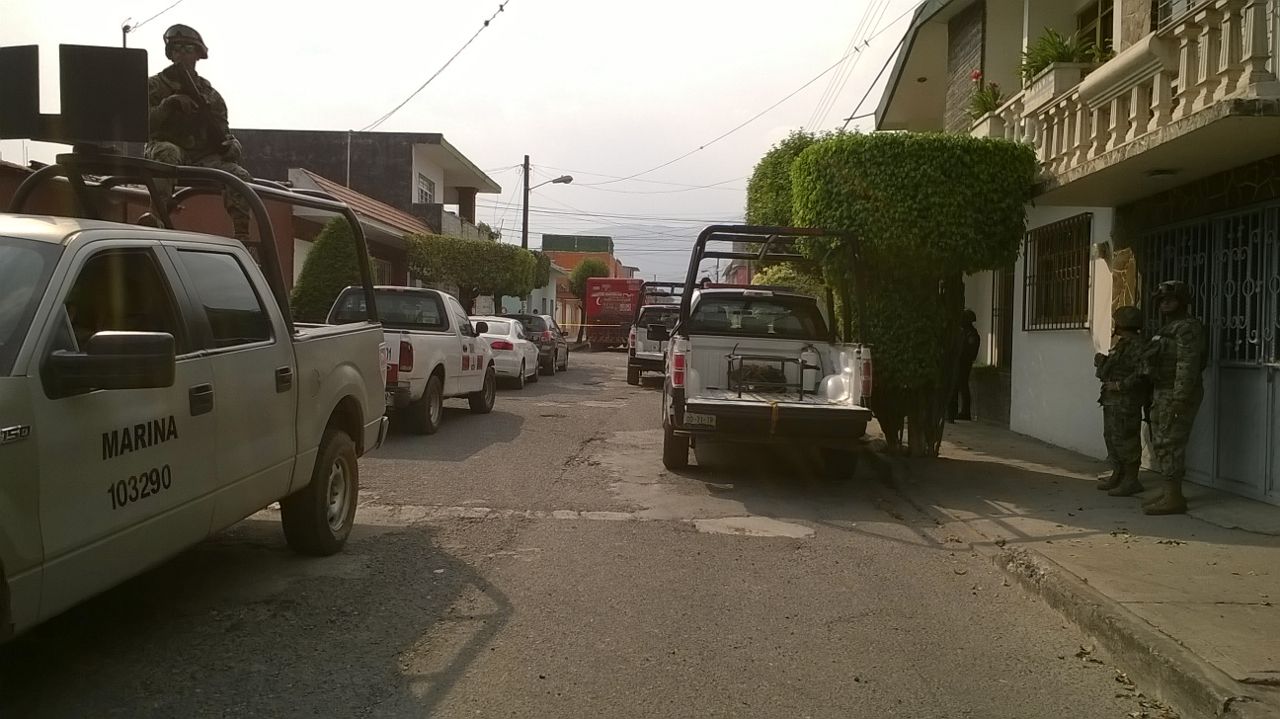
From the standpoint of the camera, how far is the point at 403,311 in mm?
12992

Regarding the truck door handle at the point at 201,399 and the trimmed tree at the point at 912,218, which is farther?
the trimmed tree at the point at 912,218


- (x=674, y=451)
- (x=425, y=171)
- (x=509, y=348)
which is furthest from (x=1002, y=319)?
(x=425, y=171)

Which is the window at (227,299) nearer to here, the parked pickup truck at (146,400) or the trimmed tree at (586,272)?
the parked pickup truck at (146,400)

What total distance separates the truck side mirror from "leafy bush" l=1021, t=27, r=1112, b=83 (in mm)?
10588

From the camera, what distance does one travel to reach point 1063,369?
12.1m

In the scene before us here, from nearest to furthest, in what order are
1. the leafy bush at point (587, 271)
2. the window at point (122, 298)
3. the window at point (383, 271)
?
the window at point (122, 298)
the window at point (383, 271)
the leafy bush at point (587, 271)

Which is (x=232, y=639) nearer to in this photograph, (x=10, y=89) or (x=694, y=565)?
(x=694, y=565)

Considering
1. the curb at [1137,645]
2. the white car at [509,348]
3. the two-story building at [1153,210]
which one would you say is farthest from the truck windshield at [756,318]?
the white car at [509,348]

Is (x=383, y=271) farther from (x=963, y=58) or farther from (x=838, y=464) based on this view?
(x=838, y=464)

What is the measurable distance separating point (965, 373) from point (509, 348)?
8885mm

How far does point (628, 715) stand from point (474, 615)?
149 cm

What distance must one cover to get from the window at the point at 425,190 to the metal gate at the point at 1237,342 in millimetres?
25958

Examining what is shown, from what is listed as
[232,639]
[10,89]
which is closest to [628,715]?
[232,639]

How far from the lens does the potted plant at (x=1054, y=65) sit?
10938mm
